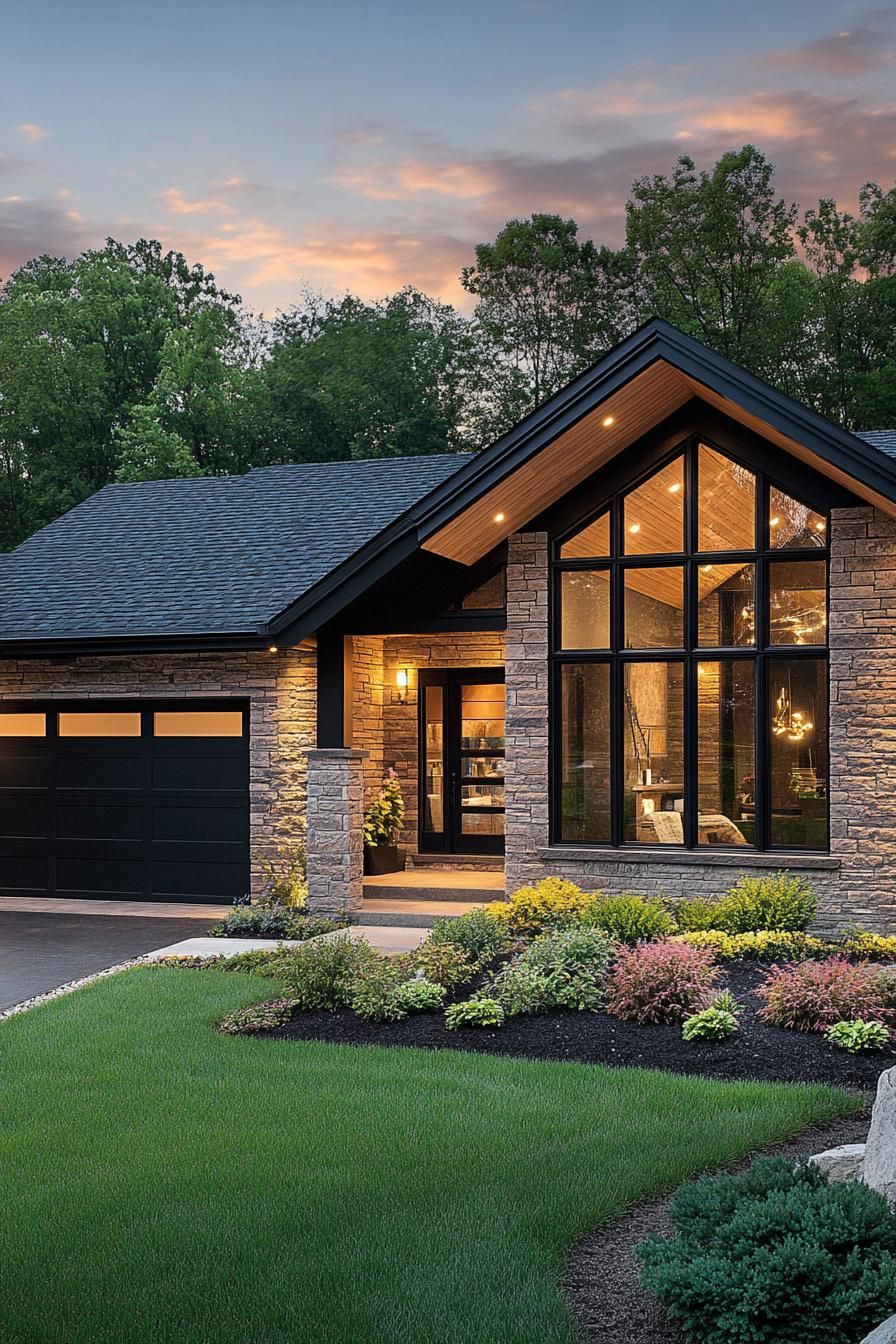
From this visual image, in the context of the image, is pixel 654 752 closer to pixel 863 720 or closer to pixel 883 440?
pixel 863 720

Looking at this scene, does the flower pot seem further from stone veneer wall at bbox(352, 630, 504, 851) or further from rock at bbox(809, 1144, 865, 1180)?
rock at bbox(809, 1144, 865, 1180)

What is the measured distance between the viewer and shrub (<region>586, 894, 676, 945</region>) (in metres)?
9.86

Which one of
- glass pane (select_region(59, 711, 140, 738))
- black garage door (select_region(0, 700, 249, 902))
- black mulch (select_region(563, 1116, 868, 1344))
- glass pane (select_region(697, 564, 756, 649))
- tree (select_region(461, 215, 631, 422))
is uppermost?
tree (select_region(461, 215, 631, 422))

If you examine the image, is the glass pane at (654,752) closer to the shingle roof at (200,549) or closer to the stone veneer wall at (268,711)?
the stone veneer wall at (268,711)

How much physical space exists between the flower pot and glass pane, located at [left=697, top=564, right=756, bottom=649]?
4.99m

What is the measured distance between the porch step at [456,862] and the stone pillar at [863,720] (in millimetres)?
5202

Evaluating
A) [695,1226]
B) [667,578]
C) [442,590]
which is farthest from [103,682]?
[695,1226]

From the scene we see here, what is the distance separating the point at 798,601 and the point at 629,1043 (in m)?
4.98

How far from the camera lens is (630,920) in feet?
32.5

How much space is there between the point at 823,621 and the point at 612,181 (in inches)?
963

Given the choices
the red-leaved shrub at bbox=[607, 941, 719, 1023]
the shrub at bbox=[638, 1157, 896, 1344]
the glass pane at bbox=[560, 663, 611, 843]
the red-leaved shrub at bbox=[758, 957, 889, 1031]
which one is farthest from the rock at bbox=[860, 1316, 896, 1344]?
the glass pane at bbox=[560, 663, 611, 843]

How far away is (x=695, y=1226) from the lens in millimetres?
4059

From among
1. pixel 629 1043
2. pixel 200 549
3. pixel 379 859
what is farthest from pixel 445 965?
pixel 200 549

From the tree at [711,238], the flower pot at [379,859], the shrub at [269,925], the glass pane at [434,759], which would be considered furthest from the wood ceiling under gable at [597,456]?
the tree at [711,238]
